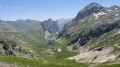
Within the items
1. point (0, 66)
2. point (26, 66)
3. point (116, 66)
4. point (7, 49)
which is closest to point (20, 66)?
point (26, 66)

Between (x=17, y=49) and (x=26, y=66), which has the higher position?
(x=17, y=49)

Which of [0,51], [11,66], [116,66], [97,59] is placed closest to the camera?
[11,66]

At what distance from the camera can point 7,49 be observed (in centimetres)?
14100

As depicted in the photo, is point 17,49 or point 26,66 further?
point 17,49

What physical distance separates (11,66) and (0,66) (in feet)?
A: 17.9

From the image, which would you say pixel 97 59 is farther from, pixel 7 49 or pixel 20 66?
pixel 20 66

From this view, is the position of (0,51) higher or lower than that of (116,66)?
higher

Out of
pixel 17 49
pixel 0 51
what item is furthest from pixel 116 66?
pixel 17 49

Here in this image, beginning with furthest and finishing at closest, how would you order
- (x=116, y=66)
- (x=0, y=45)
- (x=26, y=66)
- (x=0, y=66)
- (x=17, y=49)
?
(x=17, y=49) < (x=0, y=45) < (x=116, y=66) < (x=26, y=66) < (x=0, y=66)

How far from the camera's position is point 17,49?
186m

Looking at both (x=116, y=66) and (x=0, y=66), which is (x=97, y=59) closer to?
(x=116, y=66)

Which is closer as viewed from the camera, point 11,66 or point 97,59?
point 11,66

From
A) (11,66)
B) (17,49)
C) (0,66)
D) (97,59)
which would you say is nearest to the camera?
(0,66)

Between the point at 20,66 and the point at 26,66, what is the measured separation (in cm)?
294
